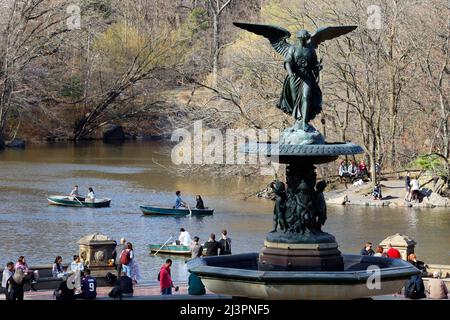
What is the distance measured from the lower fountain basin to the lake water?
32.4ft

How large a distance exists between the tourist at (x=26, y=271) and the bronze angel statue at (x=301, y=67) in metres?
6.22

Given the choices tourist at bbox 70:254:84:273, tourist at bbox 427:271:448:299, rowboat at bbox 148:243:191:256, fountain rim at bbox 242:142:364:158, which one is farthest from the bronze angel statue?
rowboat at bbox 148:243:191:256

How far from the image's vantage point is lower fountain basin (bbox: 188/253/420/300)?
61.6 ft

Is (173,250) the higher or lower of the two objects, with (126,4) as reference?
lower

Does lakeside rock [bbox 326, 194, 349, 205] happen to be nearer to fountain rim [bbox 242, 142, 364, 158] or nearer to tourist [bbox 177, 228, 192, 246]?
tourist [bbox 177, 228, 192, 246]

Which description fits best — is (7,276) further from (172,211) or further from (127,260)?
(172,211)

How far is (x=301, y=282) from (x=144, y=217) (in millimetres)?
24355

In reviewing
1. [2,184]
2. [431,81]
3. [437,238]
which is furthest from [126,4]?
[437,238]

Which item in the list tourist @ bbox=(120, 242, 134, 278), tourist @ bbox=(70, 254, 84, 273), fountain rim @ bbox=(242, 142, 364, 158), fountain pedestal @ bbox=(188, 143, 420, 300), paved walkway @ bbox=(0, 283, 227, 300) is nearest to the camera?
fountain pedestal @ bbox=(188, 143, 420, 300)

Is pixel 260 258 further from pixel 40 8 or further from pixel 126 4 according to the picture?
pixel 126 4

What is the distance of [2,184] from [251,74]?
11.0 meters

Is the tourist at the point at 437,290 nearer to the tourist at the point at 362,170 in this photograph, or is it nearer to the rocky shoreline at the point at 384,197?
the rocky shoreline at the point at 384,197

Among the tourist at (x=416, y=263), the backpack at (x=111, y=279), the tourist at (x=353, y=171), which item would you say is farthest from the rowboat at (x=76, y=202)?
the tourist at (x=416, y=263)

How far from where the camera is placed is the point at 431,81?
4744 centimetres
